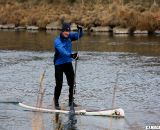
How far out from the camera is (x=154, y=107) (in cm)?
1544

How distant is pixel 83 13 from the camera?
233 feet

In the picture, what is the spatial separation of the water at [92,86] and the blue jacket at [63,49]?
1523 millimetres

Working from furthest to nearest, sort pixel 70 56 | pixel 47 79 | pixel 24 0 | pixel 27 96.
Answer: pixel 24 0, pixel 47 79, pixel 27 96, pixel 70 56

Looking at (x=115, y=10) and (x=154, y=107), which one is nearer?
(x=154, y=107)

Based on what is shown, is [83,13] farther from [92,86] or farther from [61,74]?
[61,74]

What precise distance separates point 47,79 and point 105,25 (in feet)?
136

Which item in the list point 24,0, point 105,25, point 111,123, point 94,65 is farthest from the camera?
point 24,0

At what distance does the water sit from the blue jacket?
1523 mm

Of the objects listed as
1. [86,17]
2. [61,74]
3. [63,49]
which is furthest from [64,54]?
[86,17]

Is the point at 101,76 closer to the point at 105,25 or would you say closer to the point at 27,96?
the point at 27,96

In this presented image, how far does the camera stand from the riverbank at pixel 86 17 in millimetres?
59000

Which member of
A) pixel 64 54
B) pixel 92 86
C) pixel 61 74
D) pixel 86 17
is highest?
pixel 64 54

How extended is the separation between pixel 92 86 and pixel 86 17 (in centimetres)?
4787

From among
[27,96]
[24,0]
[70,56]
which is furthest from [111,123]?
[24,0]
